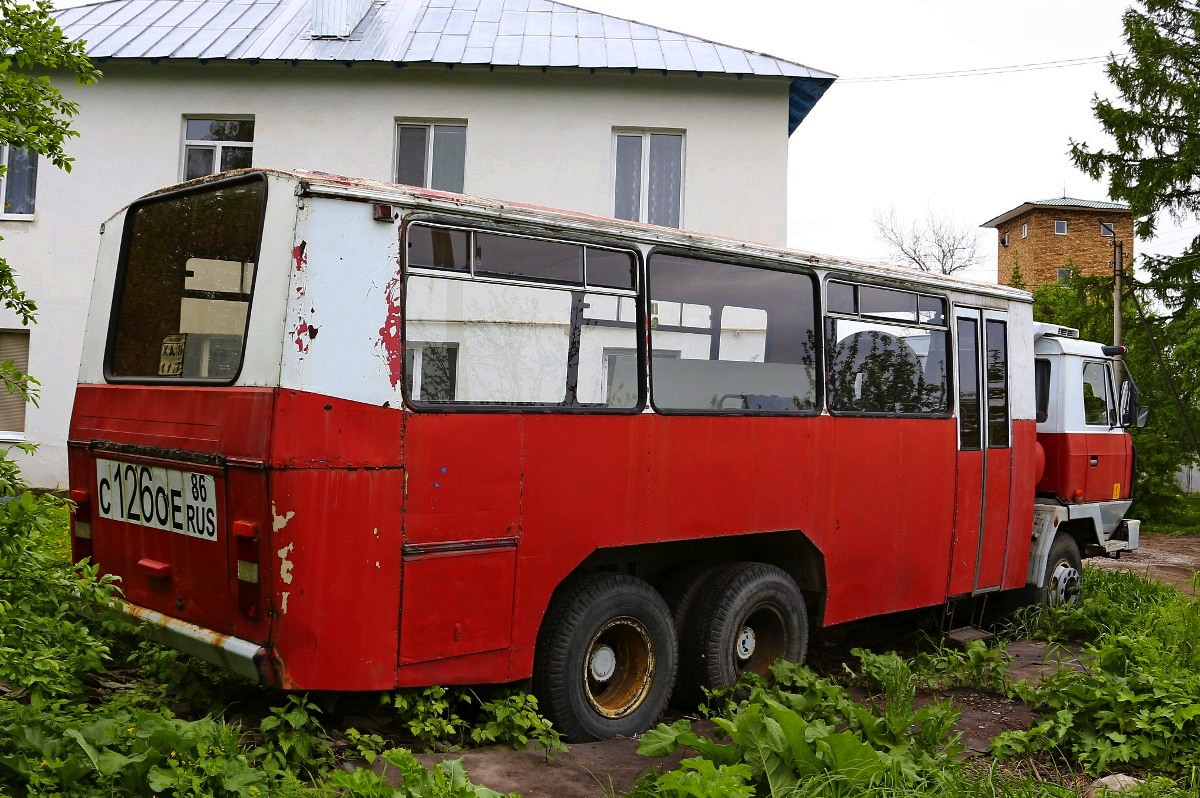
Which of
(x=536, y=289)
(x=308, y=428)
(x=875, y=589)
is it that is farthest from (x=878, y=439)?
(x=308, y=428)

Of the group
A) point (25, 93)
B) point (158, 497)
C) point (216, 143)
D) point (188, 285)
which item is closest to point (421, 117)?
point (216, 143)

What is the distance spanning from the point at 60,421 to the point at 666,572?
440 inches

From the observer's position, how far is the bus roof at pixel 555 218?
442 cm

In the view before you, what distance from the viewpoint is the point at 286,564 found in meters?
4.17

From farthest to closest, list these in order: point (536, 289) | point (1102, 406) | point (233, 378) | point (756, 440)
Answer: point (1102, 406) → point (756, 440) → point (536, 289) → point (233, 378)

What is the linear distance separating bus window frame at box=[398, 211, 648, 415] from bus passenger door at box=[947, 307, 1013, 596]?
324 cm

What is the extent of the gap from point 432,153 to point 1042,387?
9.04 metres

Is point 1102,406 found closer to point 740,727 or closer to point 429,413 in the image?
point 740,727

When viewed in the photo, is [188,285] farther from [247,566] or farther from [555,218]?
[555,218]

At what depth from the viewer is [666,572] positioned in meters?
6.14

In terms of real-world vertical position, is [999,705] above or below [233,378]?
below

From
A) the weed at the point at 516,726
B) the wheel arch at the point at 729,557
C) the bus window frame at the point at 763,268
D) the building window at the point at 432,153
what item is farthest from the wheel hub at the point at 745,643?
the building window at the point at 432,153

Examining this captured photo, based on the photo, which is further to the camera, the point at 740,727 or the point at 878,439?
the point at 878,439

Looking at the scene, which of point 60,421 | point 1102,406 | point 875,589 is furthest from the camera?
point 60,421
